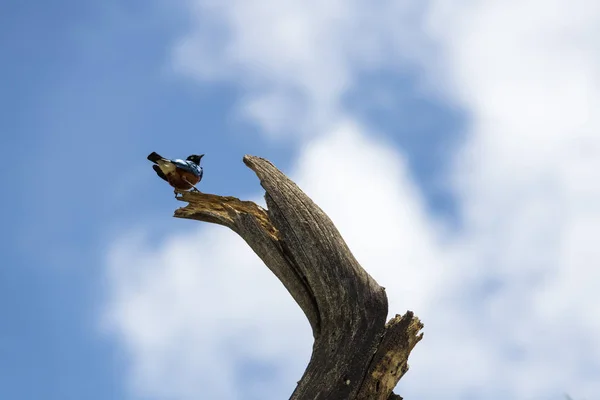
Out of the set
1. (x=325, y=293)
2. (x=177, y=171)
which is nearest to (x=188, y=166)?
(x=177, y=171)

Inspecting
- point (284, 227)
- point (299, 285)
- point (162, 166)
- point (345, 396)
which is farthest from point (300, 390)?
point (162, 166)

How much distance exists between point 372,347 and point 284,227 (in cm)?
176

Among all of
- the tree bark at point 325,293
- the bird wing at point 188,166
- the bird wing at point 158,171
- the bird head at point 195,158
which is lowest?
the tree bark at point 325,293

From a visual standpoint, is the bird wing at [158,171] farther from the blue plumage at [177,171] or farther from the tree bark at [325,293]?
the tree bark at [325,293]

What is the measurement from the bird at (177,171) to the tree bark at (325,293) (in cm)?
57

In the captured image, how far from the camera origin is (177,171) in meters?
9.20

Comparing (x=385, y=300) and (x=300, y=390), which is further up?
(x=385, y=300)

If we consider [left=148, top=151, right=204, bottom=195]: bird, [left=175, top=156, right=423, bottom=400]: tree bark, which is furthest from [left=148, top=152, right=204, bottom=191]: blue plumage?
[left=175, top=156, right=423, bottom=400]: tree bark

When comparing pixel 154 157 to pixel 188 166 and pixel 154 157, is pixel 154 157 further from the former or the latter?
pixel 188 166

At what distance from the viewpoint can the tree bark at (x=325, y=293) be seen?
777 cm

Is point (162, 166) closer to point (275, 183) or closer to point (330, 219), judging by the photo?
point (275, 183)

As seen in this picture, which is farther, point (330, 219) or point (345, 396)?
point (330, 219)

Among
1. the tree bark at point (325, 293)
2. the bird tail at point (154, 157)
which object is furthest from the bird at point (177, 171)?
the tree bark at point (325, 293)

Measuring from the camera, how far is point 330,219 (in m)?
→ 8.53
